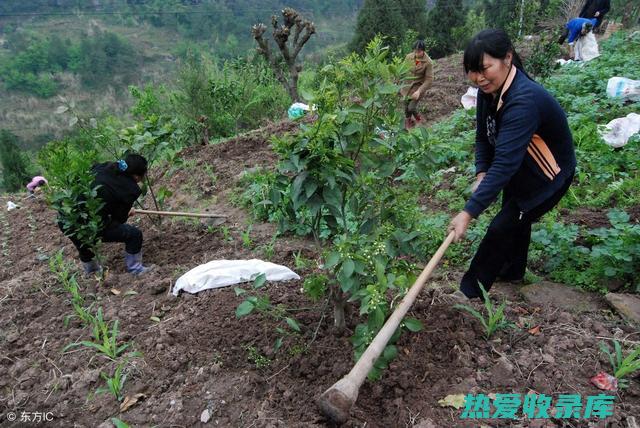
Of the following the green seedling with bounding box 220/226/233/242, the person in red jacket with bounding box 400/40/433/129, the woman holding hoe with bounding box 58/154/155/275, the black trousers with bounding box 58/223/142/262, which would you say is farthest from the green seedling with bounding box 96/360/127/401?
the person in red jacket with bounding box 400/40/433/129

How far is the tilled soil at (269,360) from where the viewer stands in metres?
2.08

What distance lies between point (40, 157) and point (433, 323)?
12.5ft

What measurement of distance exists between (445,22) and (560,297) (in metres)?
28.4

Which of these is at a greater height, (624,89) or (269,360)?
(624,89)

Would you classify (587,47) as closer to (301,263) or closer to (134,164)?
(301,263)

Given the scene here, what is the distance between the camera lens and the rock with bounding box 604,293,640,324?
106 inches

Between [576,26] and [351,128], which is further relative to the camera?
[576,26]

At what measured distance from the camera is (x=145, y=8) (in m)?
81.9

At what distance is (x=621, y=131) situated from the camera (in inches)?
191

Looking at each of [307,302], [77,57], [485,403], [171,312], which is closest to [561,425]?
[485,403]

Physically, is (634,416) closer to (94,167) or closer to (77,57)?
(94,167)

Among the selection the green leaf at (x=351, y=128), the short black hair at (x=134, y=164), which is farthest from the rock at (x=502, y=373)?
the short black hair at (x=134, y=164)

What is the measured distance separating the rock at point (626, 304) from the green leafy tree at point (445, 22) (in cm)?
2678

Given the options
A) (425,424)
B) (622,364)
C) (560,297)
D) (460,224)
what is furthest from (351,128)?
(560,297)
